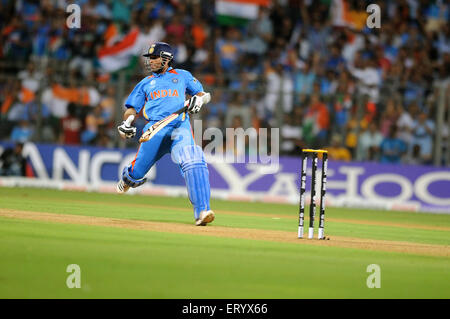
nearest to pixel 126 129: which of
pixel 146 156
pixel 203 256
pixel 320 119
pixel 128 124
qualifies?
pixel 128 124

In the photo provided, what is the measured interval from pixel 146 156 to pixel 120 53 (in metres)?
10.8

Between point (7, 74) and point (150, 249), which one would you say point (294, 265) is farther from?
point (7, 74)

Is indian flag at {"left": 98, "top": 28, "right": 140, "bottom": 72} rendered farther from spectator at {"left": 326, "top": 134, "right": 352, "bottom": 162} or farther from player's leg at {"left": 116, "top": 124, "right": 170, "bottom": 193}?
player's leg at {"left": 116, "top": 124, "right": 170, "bottom": 193}

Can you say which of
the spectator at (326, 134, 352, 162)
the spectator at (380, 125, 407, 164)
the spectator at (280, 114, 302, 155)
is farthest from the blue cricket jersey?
the spectator at (380, 125, 407, 164)

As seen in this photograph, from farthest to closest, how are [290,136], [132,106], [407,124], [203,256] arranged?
1. [290,136]
2. [407,124]
3. [132,106]
4. [203,256]

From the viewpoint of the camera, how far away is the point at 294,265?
29.5 ft

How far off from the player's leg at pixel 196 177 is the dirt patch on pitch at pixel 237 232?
23cm

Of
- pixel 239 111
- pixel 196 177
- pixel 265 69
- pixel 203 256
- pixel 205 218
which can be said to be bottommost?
pixel 203 256

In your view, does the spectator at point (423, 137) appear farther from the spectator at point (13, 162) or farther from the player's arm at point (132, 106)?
the spectator at point (13, 162)

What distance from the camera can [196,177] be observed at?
12.7 m

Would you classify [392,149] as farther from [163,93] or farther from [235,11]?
[163,93]

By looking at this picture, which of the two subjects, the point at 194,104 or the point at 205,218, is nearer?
the point at 205,218
